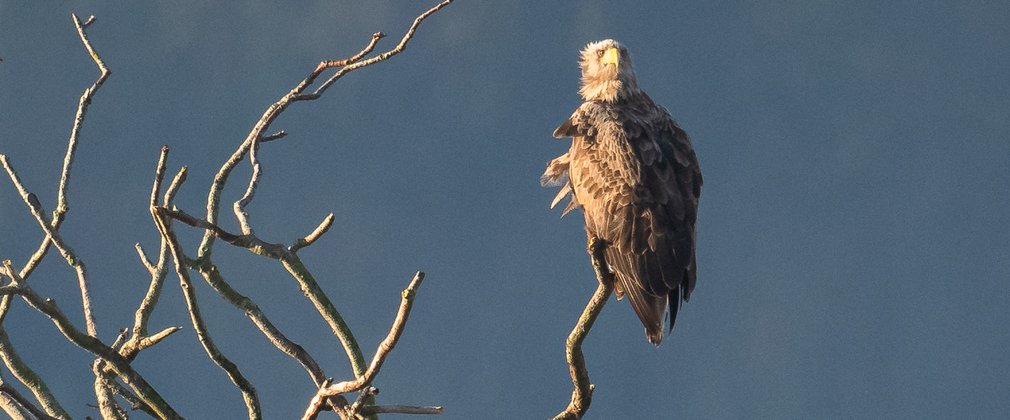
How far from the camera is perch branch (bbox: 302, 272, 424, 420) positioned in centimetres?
549

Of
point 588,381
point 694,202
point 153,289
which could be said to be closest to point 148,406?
point 153,289

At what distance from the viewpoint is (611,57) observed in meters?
11.4

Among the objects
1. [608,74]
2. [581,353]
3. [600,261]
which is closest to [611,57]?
[608,74]

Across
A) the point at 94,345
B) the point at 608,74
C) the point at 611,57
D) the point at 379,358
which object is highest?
the point at 611,57

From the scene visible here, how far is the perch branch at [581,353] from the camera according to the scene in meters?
7.02

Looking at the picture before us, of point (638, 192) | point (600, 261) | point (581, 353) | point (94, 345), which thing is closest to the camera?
point (94, 345)

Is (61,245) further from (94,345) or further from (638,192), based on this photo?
(638,192)

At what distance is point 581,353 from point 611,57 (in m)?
4.93

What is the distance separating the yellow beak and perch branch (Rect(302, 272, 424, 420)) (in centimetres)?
575

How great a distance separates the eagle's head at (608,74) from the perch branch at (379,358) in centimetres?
541

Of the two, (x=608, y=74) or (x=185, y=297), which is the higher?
(x=608, y=74)

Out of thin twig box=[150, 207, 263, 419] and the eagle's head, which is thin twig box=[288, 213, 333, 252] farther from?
the eagle's head

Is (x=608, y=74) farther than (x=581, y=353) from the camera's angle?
Yes

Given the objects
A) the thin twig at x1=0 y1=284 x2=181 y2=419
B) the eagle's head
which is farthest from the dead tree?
the eagle's head
